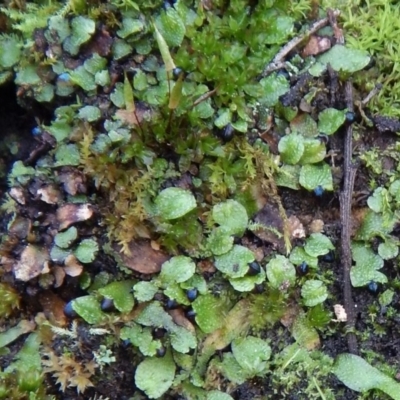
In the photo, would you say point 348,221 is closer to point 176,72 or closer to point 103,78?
point 176,72

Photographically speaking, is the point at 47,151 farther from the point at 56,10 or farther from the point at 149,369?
the point at 149,369

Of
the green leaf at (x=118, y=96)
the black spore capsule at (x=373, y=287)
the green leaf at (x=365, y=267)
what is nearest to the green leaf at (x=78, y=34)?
the green leaf at (x=118, y=96)

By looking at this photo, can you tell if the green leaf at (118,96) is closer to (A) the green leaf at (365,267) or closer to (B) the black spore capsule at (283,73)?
(B) the black spore capsule at (283,73)

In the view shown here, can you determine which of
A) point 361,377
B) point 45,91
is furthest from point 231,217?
point 45,91

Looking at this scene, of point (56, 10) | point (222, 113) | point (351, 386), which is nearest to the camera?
point (351, 386)

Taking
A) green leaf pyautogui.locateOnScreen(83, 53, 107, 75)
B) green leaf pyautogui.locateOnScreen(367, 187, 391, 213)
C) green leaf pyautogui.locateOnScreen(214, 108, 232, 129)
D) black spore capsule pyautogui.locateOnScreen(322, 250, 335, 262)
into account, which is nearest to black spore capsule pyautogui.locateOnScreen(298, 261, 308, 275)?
black spore capsule pyautogui.locateOnScreen(322, 250, 335, 262)

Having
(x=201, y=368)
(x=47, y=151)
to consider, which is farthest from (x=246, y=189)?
(x=47, y=151)

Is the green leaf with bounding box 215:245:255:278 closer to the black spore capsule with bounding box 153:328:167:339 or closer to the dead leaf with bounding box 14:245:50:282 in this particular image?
the black spore capsule with bounding box 153:328:167:339
